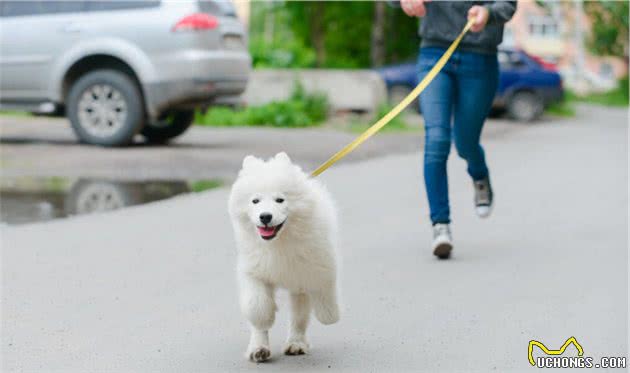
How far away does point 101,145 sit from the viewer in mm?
14617

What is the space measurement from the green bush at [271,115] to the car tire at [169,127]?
166 inches

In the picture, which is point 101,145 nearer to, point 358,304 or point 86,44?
point 86,44

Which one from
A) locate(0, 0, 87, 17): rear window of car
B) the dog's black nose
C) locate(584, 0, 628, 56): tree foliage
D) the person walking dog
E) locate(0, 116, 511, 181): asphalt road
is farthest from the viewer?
locate(584, 0, 628, 56): tree foliage

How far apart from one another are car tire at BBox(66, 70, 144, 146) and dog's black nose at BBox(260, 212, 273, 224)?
1011 centimetres

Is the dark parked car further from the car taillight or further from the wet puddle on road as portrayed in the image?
the wet puddle on road

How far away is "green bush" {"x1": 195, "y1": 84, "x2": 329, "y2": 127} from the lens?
2025cm

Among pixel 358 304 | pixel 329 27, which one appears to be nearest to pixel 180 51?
pixel 358 304

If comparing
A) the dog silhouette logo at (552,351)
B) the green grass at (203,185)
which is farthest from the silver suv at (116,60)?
the dog silhouette logo at (552,351)

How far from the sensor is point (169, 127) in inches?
619

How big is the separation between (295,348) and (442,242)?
2.62 meters

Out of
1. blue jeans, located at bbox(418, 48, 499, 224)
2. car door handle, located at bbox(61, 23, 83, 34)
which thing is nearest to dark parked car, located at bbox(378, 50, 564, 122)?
car door handle, located at bbox(61, 23, 83, 34)

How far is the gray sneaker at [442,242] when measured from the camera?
292 inches

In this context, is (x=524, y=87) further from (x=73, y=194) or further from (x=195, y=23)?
(x=73, y=194)

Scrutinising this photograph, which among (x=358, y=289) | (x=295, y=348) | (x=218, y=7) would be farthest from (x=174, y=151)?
(x=295, y=348)
